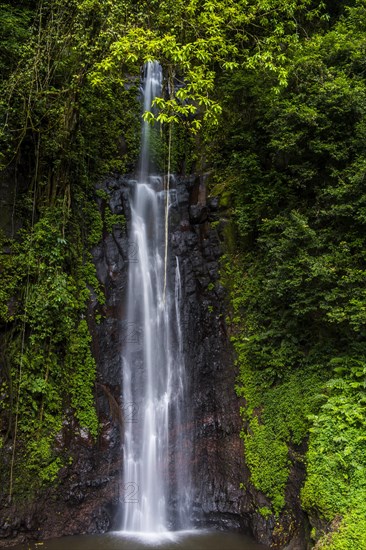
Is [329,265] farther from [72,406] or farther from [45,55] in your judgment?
[45,55]

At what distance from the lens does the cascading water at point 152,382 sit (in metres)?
7.31

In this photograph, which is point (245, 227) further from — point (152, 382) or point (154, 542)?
point (154, 542)

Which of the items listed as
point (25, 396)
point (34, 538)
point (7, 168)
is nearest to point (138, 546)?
point (34, 538)

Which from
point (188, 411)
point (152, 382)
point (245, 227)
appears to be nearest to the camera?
point (188, 411)

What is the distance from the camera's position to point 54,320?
Answer: 295 inches

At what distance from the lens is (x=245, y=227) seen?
28.3 feet

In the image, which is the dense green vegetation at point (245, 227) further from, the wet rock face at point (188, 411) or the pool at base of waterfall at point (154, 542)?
the pool at base of waterfall at point (154, 542)

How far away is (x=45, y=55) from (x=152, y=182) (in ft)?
11.8

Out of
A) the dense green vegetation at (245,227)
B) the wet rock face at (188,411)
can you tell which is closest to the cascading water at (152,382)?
the wet rock face at (188,411)

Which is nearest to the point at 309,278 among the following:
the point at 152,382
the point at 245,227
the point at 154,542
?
the point at 245,227

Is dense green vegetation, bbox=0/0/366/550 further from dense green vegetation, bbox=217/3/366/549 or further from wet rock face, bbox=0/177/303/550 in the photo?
wet rock face, bbox=0/177/303/550

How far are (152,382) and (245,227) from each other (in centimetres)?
362

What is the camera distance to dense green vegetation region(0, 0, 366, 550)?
6.17 m

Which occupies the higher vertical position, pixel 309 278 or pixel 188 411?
pixel 309 278
